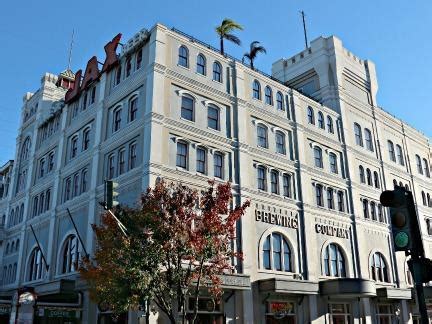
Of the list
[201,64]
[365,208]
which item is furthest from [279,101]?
[365,208]

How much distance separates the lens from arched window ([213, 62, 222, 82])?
32.2m

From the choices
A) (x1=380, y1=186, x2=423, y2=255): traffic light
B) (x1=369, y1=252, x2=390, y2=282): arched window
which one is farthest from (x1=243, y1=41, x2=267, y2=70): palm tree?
(x1=380, y1=186, x2=423, y2=255): traffic light

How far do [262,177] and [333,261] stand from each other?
8556mm

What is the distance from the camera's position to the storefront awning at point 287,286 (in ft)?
90.2

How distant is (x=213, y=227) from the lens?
19.5 m

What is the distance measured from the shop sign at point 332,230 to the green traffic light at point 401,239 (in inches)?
1121

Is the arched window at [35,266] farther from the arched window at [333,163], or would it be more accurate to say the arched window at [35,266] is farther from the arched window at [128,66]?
the arched window at [333,163]

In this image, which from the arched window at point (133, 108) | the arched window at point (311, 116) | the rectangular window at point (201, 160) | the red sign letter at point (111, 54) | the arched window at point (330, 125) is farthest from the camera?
the arched window at point (330, 125)

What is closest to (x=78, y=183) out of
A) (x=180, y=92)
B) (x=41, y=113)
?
(x=180, y=92)

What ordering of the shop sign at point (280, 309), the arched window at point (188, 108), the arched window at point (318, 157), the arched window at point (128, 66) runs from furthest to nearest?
the arched window at point (318, 157)
the arched window at point (128, 66)
the arched window at point (188, 108)
the shop sign at point (280, 309)

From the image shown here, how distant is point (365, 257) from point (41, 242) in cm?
2512

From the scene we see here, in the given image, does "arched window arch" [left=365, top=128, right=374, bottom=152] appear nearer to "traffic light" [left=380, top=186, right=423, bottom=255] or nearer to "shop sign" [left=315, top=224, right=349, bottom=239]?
"shop sign" [left=315, top=224, right=349, bottom=239]

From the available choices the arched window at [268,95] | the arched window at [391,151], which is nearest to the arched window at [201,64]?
the arched window at [268,95]

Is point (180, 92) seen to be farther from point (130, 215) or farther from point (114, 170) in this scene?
point (130, 215)
